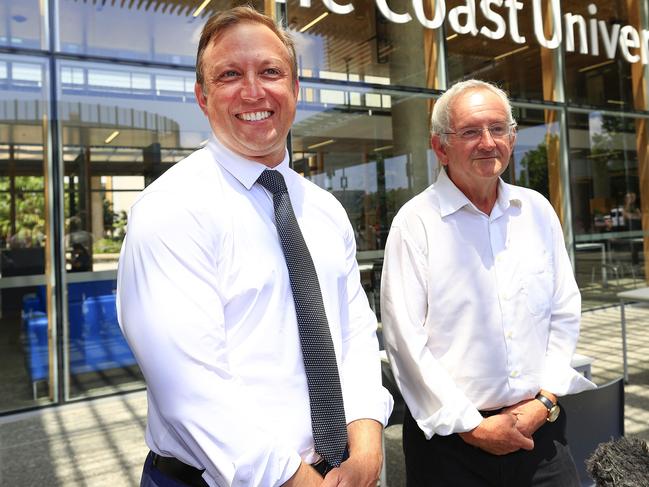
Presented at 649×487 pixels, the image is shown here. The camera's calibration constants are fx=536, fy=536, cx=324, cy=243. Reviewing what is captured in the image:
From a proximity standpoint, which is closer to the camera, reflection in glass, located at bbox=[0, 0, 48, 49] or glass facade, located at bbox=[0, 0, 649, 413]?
reflection in glass, located at bbox=[0, 0, 48, 49]

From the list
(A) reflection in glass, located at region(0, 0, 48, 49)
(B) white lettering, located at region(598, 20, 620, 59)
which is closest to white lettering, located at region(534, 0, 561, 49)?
(B) white lettering, located at region(598, 20, 620, 59)

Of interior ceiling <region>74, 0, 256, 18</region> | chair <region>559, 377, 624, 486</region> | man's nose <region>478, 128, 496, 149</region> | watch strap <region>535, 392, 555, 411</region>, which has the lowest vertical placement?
chair <region>559, 377, 624, 486</region>

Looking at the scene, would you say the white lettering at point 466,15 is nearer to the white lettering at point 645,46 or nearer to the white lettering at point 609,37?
the white lettering at point 609,37

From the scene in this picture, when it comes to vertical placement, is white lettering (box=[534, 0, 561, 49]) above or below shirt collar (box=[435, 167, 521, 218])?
above

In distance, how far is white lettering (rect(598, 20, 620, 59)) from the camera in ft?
26.9

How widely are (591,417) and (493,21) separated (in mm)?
6158

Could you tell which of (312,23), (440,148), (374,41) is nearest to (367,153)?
(374,41)

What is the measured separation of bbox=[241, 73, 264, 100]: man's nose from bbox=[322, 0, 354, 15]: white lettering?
219 inches

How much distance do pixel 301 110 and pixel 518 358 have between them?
5125 mm

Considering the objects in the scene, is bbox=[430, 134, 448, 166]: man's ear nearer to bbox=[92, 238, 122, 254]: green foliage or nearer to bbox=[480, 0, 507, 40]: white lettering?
bbox=[92, 238, 122, 254]: green foliage

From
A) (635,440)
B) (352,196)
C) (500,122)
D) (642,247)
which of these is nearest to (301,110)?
(352,196)

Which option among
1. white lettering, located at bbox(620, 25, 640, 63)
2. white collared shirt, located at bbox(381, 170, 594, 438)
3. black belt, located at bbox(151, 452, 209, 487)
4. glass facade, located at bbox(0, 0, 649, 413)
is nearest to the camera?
black belt, located at bbox(151, 452, 209, 487)

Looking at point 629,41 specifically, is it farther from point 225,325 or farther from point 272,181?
point 225,325

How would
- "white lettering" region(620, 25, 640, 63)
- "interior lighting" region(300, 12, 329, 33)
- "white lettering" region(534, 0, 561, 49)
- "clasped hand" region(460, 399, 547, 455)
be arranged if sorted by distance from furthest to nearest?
"white lettering" region(620, 25, 640, 63) < "white lettering" region(534, 0, 561, 49) < "interior lighting" region(300, 12, 329, 33) < "clasped hand" region(460, 399, 547, 455)
